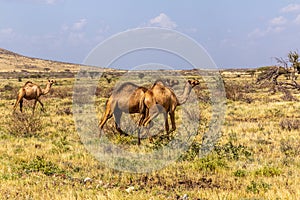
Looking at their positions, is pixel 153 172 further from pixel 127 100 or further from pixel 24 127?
pixel 24 127

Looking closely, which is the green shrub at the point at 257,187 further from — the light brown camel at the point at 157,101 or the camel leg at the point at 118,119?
the camel leg at the point at 118,119

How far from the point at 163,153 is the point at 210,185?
285cm

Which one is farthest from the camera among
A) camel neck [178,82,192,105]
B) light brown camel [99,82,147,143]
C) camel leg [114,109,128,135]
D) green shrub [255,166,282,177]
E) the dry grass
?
camel neck [178,82,192,105]

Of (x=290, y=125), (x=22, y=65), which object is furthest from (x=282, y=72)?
(x=22, y=65)

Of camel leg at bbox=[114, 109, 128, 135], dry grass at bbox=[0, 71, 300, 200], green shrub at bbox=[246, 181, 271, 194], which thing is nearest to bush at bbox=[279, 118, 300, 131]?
dry grass at bbox=[0, 71, 300, 200]

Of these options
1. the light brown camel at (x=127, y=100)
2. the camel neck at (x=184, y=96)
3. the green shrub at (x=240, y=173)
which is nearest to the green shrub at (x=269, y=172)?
the green shrub at (x=240, y=173)

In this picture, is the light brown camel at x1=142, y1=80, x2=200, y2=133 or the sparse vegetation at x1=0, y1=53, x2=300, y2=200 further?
the light brown camel at x1=142, y1=80, x2=200, y2=133

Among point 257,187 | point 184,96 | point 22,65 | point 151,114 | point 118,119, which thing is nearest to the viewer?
point 257,187

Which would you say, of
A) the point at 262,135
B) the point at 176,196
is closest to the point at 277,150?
the point at 262,135

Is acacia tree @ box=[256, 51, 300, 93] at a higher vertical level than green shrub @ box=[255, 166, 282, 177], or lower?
higher

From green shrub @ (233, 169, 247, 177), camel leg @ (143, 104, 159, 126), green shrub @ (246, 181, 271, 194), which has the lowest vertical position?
green shrub @ (246, 181, 271, 194)

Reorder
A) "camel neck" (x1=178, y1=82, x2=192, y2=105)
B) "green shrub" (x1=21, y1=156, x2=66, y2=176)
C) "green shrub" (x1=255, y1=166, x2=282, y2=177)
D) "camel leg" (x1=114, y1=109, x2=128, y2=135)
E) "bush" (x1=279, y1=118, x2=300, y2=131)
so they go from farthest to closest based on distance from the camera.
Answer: "bush" (x1=279, y1=118, x2=300, y2=131) → "camel neck" (x1=178, y1=82, x2=192, y2=105) → "camel leg" (x1=114, y1=109, x2=128, y2=135) → "green shrub" (x1=21, y1=156, x2=66, y2=176) → "green shrub" (x1=255, y1=166, x2=282, y2=177)

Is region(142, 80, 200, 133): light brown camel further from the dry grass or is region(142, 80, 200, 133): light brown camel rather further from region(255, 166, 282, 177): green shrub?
region(255, 166, 282, 177): green shrub

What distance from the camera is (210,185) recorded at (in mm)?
6848
